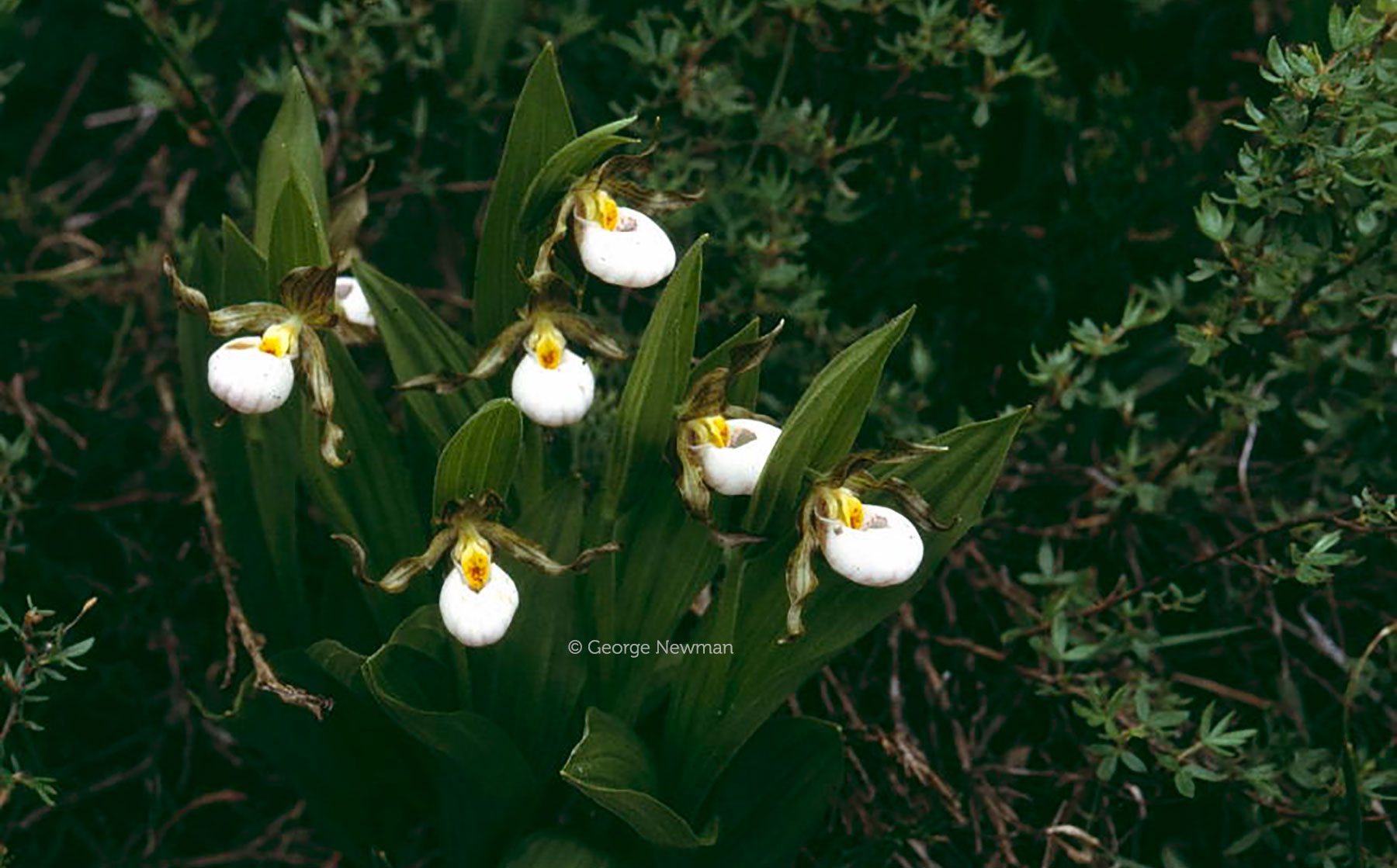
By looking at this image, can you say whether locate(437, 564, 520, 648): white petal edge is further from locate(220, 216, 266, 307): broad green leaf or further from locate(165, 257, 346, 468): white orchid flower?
locate(220, 216, 266, 307): broad green leaf

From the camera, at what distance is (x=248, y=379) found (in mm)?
1152

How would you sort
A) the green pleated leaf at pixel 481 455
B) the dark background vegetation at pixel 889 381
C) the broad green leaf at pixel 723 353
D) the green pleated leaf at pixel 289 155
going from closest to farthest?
the green pleated leaf at pixel 481 455
the broad green leaf at pixel 723 353
the green pleated leaf at pixel 289 155
the dark background vegetation at pixel 889 381

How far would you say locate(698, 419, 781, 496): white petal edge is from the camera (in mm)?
1181

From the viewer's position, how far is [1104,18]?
2.11 metres

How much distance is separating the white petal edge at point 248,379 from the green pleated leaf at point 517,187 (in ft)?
0.75

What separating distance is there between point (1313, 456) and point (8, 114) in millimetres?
2127

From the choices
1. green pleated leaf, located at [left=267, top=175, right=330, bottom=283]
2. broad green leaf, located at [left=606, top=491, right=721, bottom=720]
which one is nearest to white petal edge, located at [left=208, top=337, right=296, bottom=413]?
green pleated leaf, located at [left=267, top=175, right=330, bottom=283]

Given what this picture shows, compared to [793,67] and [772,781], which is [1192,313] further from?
[772,781]

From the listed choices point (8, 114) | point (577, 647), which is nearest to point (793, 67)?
point (577, 647)

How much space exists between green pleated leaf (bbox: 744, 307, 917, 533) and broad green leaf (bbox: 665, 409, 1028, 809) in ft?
0.30

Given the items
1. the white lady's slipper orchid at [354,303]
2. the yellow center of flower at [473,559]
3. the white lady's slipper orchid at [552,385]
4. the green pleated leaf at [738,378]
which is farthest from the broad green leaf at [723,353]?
the white lady's slipper orchid at [354,303]

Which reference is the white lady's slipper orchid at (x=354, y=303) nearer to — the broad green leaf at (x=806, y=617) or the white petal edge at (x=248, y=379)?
the white petal edge at (x=248, y=379)

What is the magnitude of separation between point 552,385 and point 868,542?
0.31 m

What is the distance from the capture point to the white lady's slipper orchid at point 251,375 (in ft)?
3.78
